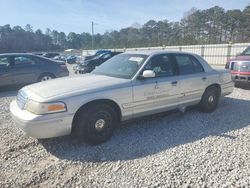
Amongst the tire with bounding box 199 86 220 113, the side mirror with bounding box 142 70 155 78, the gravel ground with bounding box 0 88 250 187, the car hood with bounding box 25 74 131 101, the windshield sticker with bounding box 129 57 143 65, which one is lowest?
the gravel ground with bounding box 0 88 250 187

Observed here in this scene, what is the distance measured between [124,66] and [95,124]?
1.46 metres

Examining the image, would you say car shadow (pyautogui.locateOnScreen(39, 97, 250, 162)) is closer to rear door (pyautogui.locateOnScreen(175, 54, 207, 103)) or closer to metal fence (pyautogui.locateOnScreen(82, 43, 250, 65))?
rear door (pyautogui.locateOnScreen(175, 54, 207, 103))

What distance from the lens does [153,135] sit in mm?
4406

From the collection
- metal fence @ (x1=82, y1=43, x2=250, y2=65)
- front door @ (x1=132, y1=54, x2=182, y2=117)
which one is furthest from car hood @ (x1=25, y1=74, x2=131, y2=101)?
metal fence @ (x1=82, y1=43, x2=250, y2=65)

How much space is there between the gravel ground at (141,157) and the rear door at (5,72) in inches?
167

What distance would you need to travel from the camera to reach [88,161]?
3.51 meters

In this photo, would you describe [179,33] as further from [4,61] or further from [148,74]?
[148,74]

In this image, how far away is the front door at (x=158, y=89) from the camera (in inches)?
172

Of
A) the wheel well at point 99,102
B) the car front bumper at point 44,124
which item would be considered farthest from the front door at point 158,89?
the car front bumper at point 44,124

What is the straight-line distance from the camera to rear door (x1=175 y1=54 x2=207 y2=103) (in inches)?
201

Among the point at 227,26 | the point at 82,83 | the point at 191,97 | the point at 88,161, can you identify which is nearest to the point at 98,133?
the point at 88,161

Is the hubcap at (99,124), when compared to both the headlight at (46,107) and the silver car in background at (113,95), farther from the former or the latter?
the headlight at (46,107)

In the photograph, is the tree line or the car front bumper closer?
the car front bumper

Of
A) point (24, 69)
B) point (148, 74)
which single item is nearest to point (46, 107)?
point (148, 74)
